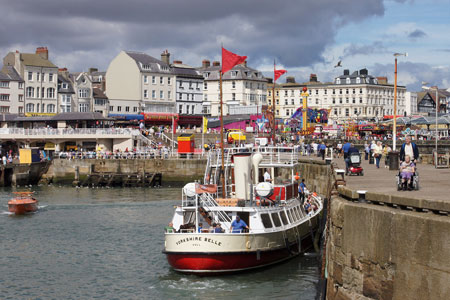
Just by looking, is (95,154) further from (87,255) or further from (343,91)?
(343,91)

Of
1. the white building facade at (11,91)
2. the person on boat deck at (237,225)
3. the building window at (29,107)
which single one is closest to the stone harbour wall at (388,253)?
the person on boat deck at (237,225)

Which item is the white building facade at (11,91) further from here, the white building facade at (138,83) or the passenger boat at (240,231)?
the passenger boat at (240,231)

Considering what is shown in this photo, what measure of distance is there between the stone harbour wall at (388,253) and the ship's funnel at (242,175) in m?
9.32

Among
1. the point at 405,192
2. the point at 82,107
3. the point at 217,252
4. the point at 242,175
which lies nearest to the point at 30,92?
the point at 82,107

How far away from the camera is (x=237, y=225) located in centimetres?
2572

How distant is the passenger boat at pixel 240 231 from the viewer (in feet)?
82.8

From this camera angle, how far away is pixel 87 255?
30.7 m

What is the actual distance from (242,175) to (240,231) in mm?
3616

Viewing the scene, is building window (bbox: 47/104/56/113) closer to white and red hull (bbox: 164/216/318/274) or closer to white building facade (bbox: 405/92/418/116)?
white and red hull (bbox: 164/216/318/274)

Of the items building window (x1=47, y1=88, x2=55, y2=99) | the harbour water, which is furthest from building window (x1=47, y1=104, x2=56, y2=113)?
the harbour water

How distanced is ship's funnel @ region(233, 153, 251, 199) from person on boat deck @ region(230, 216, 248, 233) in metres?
2.69

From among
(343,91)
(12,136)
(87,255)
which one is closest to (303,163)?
(87,255)

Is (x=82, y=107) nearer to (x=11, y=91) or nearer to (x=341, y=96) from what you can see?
(x=11, y=91)

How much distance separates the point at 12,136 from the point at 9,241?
44.4 metres
